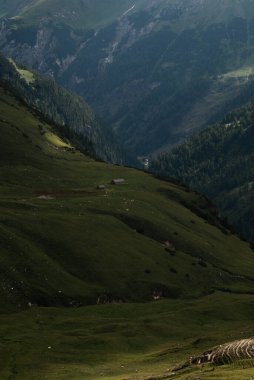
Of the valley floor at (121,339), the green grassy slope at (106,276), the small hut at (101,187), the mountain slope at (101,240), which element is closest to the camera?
the valley floor at (121,339)

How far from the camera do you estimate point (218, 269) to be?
401 ft

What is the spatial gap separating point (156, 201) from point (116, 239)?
39.4 metres

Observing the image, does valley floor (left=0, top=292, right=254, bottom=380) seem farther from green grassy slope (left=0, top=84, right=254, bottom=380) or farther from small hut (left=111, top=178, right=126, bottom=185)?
small hut (left=111, top=178, right=126, bottom=185)

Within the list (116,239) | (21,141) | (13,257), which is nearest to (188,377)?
(13,257)

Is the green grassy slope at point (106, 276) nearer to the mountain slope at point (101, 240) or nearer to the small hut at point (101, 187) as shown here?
the mountain slope at point (101, 240)

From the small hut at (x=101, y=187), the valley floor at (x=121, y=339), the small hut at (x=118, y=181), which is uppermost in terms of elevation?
the valley floor at (x=121, y=339)

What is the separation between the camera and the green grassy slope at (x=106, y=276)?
65250 mm

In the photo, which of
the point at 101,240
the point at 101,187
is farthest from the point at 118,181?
the point at 101,240

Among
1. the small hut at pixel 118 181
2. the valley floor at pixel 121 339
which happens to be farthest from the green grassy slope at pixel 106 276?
the small hut at pixel 118 181

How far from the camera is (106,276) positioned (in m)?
99.4

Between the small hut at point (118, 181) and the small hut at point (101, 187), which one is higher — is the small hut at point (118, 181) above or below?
below

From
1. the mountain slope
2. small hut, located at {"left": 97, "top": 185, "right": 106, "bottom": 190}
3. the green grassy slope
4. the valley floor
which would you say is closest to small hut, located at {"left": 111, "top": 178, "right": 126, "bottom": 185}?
the mountain slope

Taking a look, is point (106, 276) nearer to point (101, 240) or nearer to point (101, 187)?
point (101, 240)

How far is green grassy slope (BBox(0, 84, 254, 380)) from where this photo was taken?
65.2 metres
